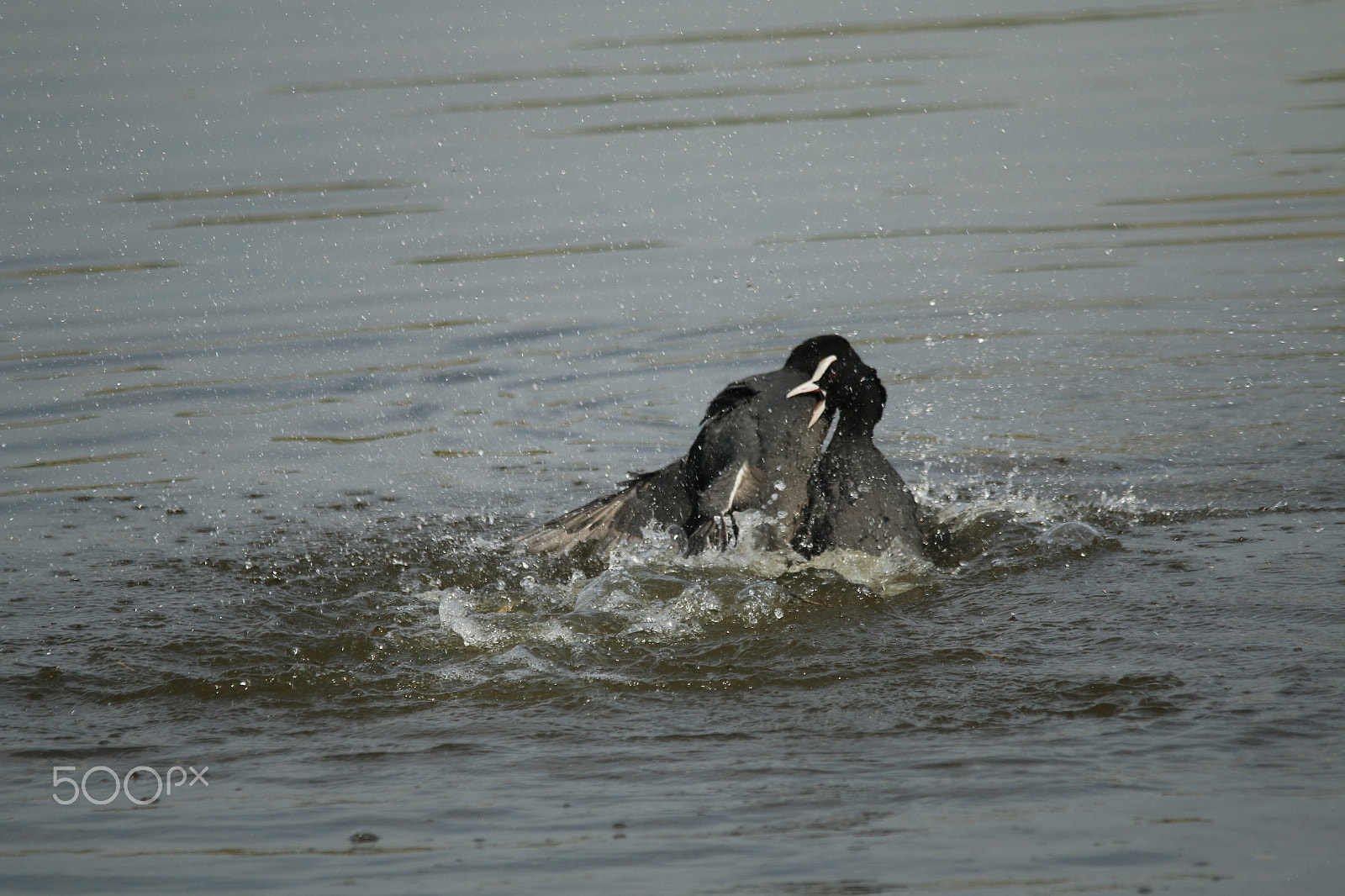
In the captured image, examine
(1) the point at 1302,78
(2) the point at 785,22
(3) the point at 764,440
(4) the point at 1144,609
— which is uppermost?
(2) the point at 785,22

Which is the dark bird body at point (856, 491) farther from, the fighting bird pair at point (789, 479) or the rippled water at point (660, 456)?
the rippled water at point (660, 456)

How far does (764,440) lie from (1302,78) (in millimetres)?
8689

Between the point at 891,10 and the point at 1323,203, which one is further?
the point at 891,10

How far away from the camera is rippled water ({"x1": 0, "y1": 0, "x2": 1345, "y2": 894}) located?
9.07 ft

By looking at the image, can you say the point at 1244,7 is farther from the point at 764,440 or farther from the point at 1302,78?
the point at 764,440

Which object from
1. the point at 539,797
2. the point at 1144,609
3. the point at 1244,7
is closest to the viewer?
the point at 539,797

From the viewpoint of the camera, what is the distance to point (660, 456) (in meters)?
5.66

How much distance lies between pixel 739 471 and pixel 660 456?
4.79 feet

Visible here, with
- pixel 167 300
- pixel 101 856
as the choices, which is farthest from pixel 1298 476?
pixel 167 300

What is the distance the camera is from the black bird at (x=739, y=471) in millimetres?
4230

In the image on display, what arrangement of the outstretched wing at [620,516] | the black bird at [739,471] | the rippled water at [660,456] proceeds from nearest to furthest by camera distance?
the rippled water at [660,456]
the black bird at [739,471]
the outstretched wing at [620,516]

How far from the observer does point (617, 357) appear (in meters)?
7.01

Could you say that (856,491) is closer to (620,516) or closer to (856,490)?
(856,490)

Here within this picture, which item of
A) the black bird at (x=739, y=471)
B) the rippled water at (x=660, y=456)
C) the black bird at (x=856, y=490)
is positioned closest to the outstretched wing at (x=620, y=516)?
the black bird at (x=739, y=471)
